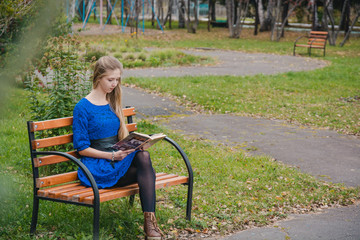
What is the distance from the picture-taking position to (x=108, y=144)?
159 inches

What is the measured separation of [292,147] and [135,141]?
4.15 meters

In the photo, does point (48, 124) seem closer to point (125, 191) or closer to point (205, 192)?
point (125, 191)

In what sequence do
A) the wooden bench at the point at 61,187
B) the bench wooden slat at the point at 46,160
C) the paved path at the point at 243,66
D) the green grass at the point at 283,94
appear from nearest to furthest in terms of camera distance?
1. the wooden bench at the point at 61,187
2. the bench wooden slat at the point at 46,160
3. the green grass at the point at 283,94
4. the paved path at the point at 243,66

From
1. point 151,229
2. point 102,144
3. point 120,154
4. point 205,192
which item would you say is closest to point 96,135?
point 102,144

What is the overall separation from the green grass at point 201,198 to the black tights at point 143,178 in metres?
0.37

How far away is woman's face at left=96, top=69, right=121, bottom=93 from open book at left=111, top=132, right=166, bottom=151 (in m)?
0.52

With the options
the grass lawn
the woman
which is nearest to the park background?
the grass lawn

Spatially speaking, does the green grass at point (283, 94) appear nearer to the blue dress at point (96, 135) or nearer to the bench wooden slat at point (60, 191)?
the blue dress at point (96, 135)

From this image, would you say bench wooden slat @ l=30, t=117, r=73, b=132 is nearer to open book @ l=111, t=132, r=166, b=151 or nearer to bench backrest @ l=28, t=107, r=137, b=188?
bench backrest @ l=28, t=107, r=137, b=188

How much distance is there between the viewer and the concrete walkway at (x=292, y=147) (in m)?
4.26

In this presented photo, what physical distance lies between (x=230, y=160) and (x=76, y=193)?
3.13m

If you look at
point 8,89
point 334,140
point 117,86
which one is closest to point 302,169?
point 334,140

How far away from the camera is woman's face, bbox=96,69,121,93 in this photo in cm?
394

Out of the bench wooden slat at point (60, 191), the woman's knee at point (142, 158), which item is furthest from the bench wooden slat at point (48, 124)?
the woman's knee at point (142, 158)
